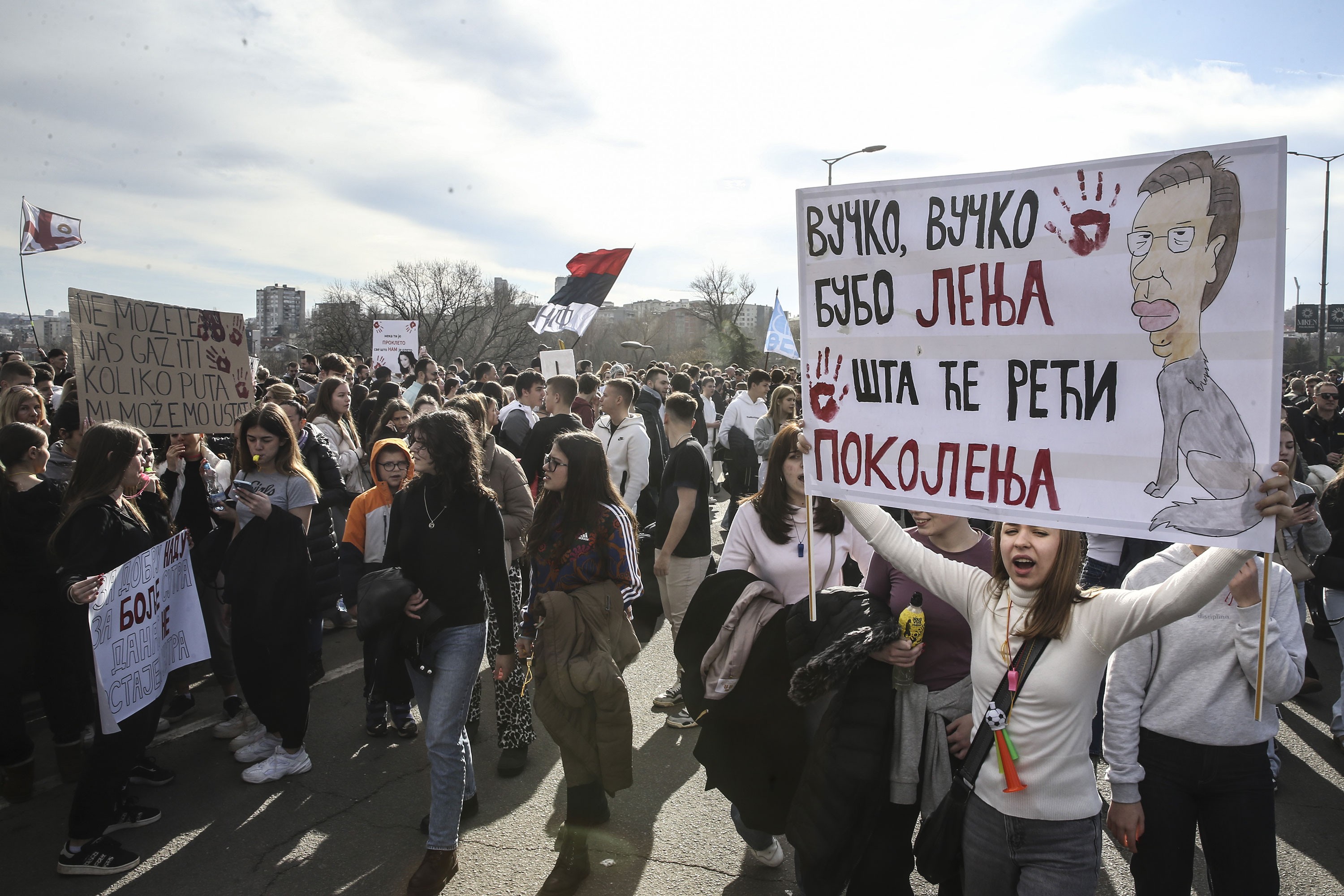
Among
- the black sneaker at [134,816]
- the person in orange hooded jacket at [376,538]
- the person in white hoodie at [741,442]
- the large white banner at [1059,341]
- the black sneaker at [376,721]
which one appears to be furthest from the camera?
the person in white hoodie at [741,442]

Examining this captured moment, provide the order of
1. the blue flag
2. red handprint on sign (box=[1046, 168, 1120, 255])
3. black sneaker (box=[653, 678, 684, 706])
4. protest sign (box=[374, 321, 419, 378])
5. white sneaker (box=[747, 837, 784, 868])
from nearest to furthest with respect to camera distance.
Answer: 1. red handprint on sign (box=[1046, 168, 1120, 255])
2. white sneaker (box=[747, 837, 784, 868])
3. black sneaker (box=[653, 678, 684, 706])
4. the blue flag
5. protest sign (box=[374, 321, 419, 378])

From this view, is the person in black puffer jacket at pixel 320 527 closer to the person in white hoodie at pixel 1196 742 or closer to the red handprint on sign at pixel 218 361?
the red handprint on sign at pixel 218 361

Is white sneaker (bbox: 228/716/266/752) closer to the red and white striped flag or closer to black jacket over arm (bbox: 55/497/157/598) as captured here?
black jacket over arm (bbox: 55/497/157/598)

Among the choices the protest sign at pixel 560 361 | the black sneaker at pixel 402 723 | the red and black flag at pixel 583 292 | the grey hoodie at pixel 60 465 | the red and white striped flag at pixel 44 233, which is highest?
the red and white striped flag at pixel 44 233

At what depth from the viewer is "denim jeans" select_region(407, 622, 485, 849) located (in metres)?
3.55

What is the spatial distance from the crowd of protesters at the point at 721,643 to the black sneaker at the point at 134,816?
0.08ft

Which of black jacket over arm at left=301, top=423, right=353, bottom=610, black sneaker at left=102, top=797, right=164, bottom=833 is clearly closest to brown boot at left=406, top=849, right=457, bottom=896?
black sneaker at left=102, top=797, right=164, bottom=833

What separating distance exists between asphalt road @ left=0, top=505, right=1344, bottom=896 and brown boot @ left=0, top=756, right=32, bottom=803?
0.06 meters

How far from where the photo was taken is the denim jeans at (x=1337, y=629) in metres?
4.88

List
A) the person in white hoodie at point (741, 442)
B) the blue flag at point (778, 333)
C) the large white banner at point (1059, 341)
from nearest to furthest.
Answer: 1. the large white banner at point (1059, 341)
2. the person in white hoodie at point (741, 442)
3. the blue flag at point (778, 333)

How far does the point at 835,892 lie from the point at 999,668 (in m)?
1.00

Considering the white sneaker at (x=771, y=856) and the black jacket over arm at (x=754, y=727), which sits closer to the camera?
the black jacket over arm at (x=754, y=727)

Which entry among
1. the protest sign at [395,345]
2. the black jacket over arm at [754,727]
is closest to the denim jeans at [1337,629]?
the black jacket over arm at [754,727]

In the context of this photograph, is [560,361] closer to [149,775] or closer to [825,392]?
[149,775]
